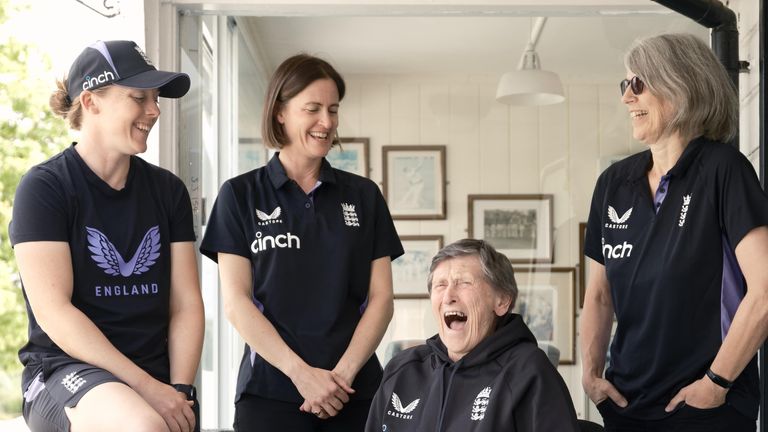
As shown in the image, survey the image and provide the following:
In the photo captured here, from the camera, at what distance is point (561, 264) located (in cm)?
390

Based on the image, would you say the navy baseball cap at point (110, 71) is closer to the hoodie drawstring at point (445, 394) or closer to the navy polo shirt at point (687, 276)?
the hoodie drawstring at point (445, 394)

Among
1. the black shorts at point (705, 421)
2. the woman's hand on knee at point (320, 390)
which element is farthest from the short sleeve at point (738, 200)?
the woman's hand on knee at point (320, 390)

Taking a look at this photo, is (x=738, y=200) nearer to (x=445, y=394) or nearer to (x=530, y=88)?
(x=445, y=394)

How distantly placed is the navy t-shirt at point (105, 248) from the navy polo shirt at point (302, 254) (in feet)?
1.04

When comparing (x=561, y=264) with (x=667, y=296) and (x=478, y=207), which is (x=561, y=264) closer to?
(x=478, y=207)

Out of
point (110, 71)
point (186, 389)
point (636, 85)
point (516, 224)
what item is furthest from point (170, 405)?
point (516, 224)

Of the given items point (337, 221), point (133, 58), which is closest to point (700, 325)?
point (337, 221)

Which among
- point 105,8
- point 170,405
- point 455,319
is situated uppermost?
point 105,8

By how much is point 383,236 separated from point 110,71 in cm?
93

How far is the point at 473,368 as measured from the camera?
2.34 metres

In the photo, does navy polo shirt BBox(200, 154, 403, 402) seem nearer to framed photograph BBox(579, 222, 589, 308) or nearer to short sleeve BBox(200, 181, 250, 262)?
short sleeve BBox(200, 181, 250, 262)

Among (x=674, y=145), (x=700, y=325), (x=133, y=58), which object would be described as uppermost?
(x=133, y=58)

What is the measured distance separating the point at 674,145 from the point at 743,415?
676 mm

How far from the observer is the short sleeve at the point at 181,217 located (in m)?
2.53
